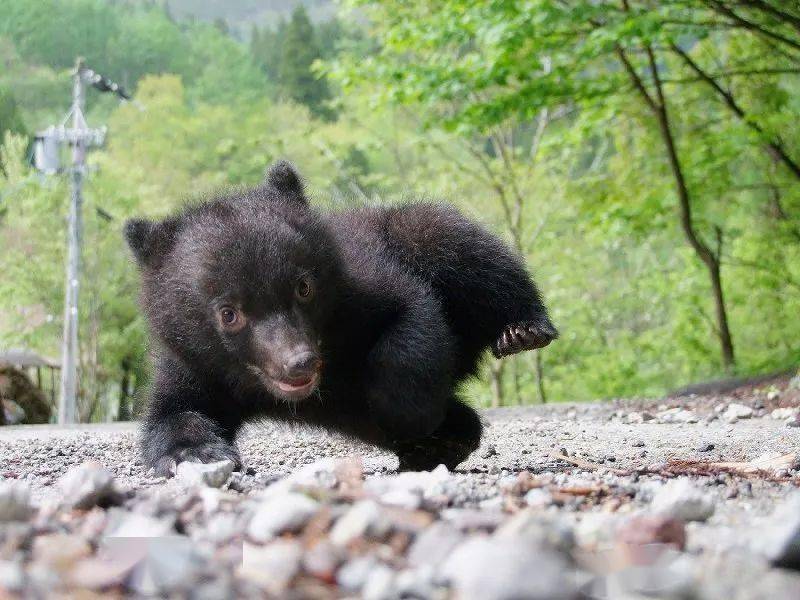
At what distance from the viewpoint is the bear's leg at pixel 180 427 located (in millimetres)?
3609

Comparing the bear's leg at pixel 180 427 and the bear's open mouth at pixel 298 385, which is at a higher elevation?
the bear's open mouth at pixel 298 385

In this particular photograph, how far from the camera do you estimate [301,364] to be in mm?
3254

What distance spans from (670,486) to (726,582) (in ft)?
3.04

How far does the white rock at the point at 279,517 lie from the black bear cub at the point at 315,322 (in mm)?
1359

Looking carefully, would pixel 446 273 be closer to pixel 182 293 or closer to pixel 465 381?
pixel 465 381

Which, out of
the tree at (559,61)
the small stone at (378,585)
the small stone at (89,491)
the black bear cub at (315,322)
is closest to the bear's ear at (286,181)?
the black bear cub at (315,322)

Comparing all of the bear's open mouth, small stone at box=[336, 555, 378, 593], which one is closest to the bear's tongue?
the bear's open mouth

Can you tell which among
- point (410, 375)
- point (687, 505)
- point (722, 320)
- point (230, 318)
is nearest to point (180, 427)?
point (230, 318)

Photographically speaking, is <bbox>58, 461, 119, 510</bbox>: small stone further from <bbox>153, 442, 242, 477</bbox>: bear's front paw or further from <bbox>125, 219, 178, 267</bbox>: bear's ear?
<bbox>125, 219, 178, 267</bbox>: bear's ear

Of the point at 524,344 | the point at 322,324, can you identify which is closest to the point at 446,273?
the point at 524,344

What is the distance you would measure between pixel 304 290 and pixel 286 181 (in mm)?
791

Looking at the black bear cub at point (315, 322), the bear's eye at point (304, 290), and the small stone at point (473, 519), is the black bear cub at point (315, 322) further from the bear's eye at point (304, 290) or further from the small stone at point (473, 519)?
the small stone at point (473, 519)

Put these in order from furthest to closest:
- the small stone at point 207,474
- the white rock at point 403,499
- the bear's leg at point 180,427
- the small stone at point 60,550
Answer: the bear's leg at point 180,427
the small stone at point 207,474
the white rock at point 403,499
the small stone at point 60,550

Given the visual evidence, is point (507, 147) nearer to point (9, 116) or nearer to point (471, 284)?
point (9, 116)
